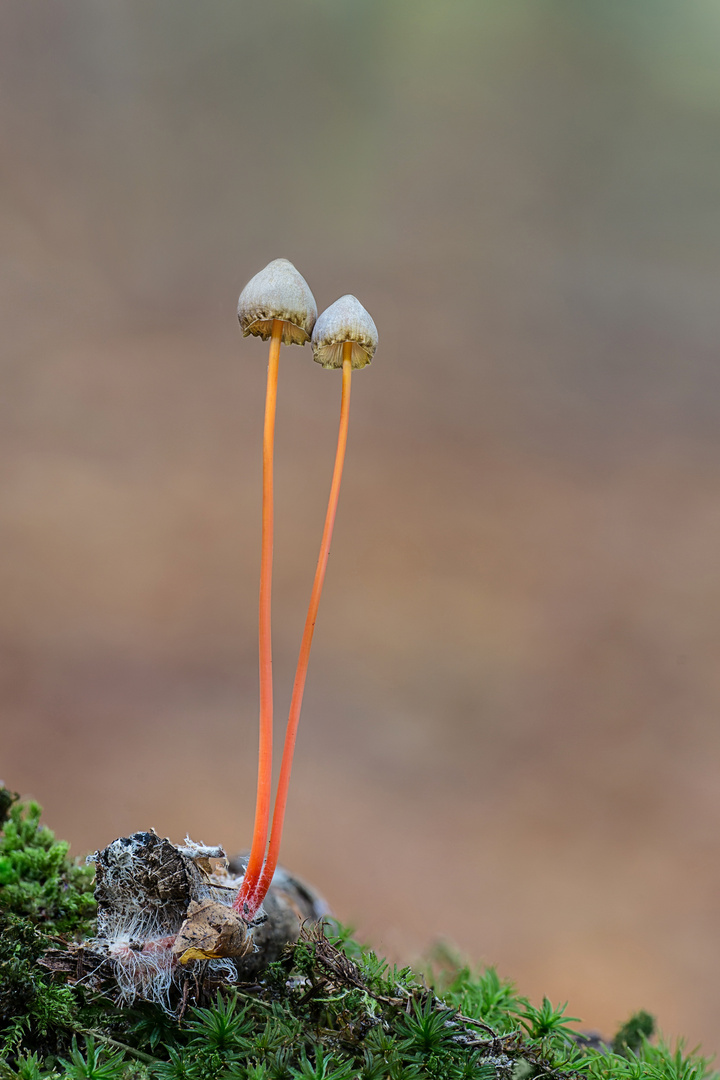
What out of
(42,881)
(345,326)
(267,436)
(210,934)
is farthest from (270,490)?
(42,881)

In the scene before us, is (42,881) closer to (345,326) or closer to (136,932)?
(136,932)

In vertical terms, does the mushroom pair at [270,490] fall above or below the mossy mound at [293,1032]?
above

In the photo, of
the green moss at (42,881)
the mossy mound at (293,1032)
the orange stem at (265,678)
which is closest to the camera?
the mossy mound at (293,1032)

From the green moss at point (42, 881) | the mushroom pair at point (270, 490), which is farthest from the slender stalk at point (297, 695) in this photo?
the green moss at point (42, 881)

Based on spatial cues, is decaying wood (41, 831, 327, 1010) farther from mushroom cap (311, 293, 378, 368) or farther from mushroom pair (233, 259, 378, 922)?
mushroom cap (311, 293, 378, 368)

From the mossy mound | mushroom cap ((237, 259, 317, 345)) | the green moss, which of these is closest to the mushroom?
mushroom cap ((237, 259, 317, 345))

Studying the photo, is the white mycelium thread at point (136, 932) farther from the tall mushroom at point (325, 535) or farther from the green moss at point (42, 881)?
the green moss at point (42, 881)

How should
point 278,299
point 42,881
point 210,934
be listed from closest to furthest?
1. point 210,934
2. point 278,299
3. point 42,881
